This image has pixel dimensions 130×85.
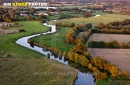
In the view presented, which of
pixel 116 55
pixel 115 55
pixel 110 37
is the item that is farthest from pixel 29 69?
pixel 110 37

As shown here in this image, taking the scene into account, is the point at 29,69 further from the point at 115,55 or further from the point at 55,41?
the point at 55,41

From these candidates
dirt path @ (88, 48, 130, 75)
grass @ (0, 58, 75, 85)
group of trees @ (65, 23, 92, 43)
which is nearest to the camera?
grass @ (0, 58, 75, 85)

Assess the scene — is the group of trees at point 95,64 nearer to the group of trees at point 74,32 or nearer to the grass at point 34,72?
the grass at point 34,72

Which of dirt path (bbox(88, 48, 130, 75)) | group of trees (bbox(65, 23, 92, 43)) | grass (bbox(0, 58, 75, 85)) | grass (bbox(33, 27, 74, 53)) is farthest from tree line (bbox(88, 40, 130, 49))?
grass (bbox(0, 58, 75, 85))

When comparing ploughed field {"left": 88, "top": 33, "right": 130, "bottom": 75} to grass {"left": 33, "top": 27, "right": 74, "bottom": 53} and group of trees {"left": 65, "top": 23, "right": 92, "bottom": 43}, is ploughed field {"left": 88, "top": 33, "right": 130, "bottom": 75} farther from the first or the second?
group of trees {"left": 65, "top": 23, "right": 92, "bottom": 43}

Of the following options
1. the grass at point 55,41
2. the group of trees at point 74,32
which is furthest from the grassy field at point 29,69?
the group of trees at point 74,32

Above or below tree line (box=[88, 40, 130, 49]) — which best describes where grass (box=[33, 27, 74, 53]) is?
below

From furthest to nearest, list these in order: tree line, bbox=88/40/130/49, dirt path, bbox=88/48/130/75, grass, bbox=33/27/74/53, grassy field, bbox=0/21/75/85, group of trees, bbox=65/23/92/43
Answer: group of trees, bbox=65/23/92/43 < grass, bbox=33/27/74/53 < tree line, bbox=88/40/130/49 < dirt path, bbox=88/48/130/75 < grassy field, bbox=0/21/75/85

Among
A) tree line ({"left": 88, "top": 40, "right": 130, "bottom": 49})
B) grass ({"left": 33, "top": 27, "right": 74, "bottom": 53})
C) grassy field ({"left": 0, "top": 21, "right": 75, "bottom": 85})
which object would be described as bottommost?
grass ({"left": 33, "top": 27, "right": 74, "bottom": 53})
